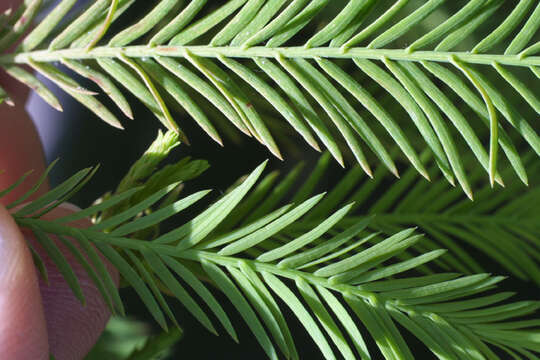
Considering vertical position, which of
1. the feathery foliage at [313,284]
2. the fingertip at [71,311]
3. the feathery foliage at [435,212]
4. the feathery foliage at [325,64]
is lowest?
the fingertip at [71,311]

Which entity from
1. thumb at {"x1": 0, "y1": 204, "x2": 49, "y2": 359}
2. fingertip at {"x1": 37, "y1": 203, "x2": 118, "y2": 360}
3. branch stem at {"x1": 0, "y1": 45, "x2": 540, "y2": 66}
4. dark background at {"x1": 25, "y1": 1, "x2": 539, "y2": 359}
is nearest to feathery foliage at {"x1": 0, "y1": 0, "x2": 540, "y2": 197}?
branch stem at {"x1": 0, "y1": 45, "x2": 540, "y2": 66}

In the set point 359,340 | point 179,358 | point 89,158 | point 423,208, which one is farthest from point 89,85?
point 359,340

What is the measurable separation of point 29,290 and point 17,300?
0.05ft

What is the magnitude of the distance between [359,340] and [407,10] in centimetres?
51

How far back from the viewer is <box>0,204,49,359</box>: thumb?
49 centimetres

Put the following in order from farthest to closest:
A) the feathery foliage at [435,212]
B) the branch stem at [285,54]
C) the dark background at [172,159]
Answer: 1. the dark background at [172,159]
2. the feathery foliage at [435,212]
3. the branch stem at [285,54]

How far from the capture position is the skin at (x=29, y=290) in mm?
502

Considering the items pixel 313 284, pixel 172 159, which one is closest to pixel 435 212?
pixel 313 284

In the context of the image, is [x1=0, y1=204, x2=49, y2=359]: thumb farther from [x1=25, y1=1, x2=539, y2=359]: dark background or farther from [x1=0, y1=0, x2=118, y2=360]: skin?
[x1=25, y1=1, x2=539, y2=359]: dark background

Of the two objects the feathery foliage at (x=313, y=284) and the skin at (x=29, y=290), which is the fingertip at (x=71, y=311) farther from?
the feathery foliage at (x=313, y=284)

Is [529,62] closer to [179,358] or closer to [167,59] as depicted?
[167,59]

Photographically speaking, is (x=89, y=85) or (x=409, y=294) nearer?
(x=409, y=294)

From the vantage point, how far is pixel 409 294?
0.45m

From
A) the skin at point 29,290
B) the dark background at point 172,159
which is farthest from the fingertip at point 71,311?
the dark background at point 172,159
